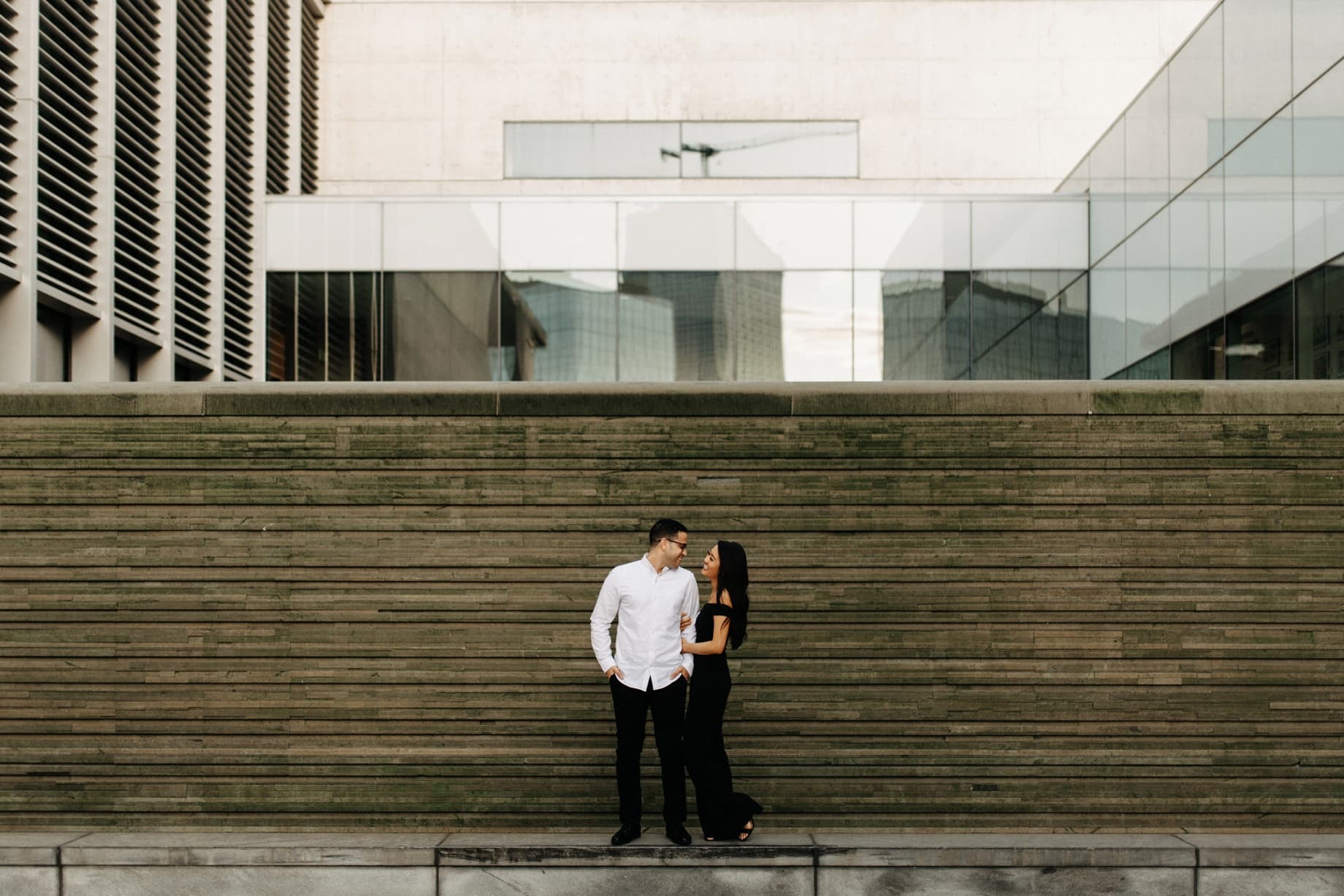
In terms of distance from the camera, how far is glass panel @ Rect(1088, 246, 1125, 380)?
48.0 ft

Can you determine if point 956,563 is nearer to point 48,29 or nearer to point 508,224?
point 48,29

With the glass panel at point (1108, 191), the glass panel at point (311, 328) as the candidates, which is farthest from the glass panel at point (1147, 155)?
the glass panel at point (311, 328)

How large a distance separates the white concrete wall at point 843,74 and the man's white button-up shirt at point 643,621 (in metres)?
15.0

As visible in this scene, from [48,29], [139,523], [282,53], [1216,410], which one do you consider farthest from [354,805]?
[282,53]

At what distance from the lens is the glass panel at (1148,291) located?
13.1 m

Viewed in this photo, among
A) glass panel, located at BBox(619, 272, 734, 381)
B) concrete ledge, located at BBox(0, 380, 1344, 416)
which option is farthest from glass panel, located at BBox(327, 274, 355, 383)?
concrete ledge, located at BBox(0, 380, 1344, 416)

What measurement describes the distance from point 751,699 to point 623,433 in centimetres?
168

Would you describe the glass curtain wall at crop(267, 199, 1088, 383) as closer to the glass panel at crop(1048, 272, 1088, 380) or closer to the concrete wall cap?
the glass panel at crop(1048, 272, 1088, 380)

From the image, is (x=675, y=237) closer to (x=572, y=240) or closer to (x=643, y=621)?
(x=572, y=240)

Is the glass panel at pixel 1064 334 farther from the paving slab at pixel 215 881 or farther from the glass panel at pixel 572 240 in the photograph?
the paving slab at pixel 215 881

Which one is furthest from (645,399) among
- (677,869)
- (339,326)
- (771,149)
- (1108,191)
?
(771,149)

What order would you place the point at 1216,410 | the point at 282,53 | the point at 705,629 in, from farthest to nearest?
the point at 282,53 < the point at 1216,410 < the point at 705,629

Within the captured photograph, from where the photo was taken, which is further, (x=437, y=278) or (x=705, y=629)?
(x=437, y=278)

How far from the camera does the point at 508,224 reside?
16.3 metres
